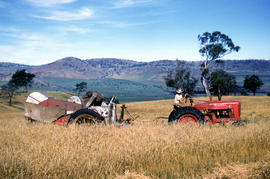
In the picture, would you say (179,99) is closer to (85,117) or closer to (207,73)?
(85,117)

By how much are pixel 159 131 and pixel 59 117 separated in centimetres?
338

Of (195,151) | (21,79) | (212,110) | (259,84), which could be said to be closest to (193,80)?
(259,84)

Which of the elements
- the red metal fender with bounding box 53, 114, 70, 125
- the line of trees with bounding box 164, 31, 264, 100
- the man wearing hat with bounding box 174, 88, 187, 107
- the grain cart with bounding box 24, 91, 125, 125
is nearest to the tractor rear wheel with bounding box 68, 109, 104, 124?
the grain cart with bounding box 24, 91, 125, 125

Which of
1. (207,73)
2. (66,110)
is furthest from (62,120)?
(207,73)

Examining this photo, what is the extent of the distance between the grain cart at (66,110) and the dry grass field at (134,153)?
52 centimetres

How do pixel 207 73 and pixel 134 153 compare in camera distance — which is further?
pixel 207 73

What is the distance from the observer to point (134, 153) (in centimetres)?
580

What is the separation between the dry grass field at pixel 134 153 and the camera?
4699mm

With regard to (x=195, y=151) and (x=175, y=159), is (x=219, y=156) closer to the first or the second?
(x=195, y=151)

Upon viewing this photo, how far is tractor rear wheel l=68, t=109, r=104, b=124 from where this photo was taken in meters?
8.23

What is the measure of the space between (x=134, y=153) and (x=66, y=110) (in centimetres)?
389

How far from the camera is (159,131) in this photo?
7.67 m

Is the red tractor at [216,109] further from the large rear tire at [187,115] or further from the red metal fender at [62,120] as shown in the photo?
the red metal fender at [62,120]

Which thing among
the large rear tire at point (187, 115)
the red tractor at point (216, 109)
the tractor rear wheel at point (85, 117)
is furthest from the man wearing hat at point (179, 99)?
the tractor rear wheel at point (85, 117)
